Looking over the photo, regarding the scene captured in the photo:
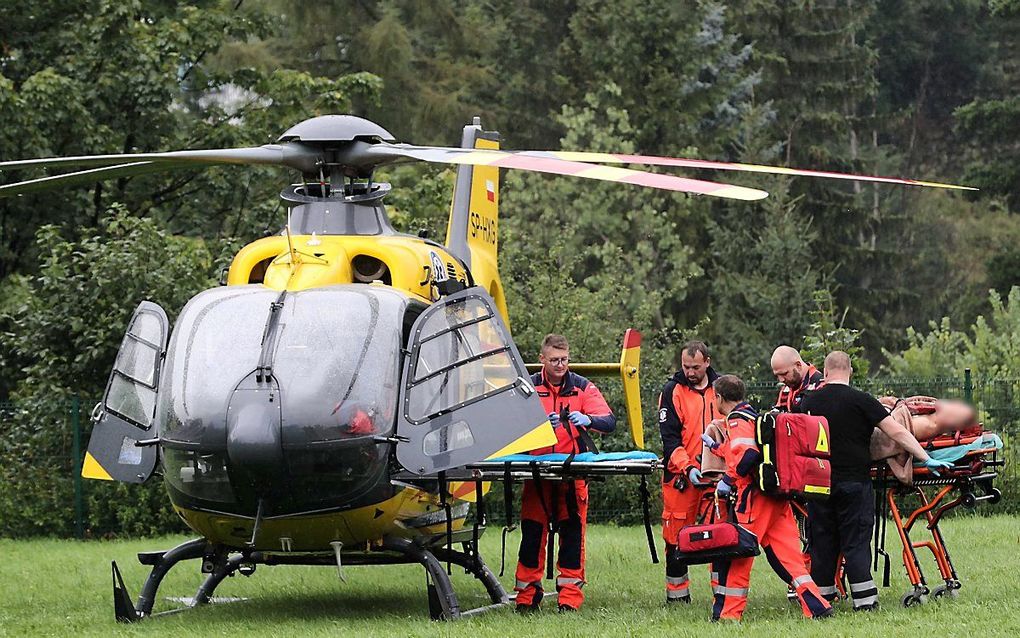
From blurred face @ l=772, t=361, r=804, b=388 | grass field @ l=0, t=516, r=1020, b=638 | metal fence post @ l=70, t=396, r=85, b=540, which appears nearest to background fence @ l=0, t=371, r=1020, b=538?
metal fence post @ l=70, t=396, r=85, b=540

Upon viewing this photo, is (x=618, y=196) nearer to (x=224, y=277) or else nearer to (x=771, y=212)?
(x=771, y=212)

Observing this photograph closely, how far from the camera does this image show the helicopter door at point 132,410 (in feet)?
33.2

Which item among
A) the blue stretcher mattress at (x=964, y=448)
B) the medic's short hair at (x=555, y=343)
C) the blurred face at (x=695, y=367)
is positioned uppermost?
the medic's short hair at (x=555, y=343)

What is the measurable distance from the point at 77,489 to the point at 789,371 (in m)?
10.3

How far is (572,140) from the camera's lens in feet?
113

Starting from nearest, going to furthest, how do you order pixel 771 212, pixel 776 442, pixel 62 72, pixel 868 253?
pixel 776 442 < pixel 62 72 < pixel 771 212 < pixel 868 253

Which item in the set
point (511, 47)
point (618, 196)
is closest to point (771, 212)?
point (618, 196)

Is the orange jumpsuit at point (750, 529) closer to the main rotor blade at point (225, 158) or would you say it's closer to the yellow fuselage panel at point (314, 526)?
the yellow fuselage panel at point (314, 526)

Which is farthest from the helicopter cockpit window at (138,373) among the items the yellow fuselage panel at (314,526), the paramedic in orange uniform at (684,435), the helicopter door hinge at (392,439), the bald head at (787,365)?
the bald head at (787,365)

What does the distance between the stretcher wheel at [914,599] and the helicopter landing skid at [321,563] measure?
8.88 feet

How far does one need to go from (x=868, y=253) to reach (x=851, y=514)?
32.8m

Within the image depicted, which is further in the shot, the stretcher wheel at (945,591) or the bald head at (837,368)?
the stretcher wheel at (945,591)

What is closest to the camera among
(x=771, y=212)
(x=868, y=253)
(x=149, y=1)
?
(x=149, y=1)

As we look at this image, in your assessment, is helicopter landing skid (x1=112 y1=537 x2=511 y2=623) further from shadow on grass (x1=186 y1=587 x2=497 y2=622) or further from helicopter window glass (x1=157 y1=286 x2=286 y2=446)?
helicopter window glass (x1=157 y1=286 x2=286 y2=446)
